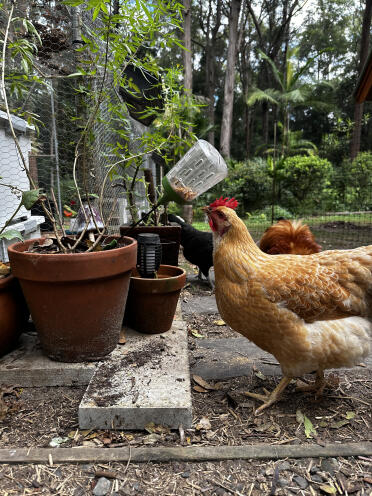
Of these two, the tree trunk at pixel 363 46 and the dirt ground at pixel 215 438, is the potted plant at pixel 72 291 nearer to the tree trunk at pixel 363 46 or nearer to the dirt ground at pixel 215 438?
the dirt ground at pixel 215 438

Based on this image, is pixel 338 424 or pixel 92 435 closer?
pixel 92 435

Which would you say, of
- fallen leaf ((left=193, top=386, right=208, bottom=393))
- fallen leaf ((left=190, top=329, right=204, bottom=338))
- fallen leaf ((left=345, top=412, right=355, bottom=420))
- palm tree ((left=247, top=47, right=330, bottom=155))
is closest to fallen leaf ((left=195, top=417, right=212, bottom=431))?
fallen leaf ((left=193, top=386, right=208, bottom=393))

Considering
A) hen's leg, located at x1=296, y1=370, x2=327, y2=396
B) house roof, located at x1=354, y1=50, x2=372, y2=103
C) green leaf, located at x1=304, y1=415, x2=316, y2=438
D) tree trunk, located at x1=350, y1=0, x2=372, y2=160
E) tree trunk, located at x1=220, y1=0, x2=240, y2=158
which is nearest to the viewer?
green leaf, located at x1=304, y1=415, x2=316, y2=438

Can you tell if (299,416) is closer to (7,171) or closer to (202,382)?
(202,382)

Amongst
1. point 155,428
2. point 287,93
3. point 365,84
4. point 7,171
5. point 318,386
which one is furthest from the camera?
point 287,93

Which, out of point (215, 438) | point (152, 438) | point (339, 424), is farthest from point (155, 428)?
point (339, 424)

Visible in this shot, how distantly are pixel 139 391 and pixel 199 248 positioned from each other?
9.13 ft

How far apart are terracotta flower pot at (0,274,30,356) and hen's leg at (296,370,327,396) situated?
1.67m

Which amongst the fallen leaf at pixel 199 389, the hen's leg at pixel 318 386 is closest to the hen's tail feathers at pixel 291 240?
the hen's leg at pixel 318 386

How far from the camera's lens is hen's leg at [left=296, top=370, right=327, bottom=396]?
188cm

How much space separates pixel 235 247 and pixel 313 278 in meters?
0.43

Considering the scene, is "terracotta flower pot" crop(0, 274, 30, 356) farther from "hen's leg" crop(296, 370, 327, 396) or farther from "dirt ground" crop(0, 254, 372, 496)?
"hen's leg" crop(296, 370, 327, 396)

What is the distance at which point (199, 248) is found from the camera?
426 centimetres

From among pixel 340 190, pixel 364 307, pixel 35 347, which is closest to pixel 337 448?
pixel 364 307
